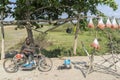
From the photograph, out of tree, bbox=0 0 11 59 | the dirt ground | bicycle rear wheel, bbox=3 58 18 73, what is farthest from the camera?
tree, bbox=0 0 11 59

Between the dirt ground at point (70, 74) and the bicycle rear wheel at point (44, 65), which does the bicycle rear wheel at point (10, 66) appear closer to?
the dirt ground at point (70, 74)

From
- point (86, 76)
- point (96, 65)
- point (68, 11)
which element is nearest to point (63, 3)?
point (68, 11)

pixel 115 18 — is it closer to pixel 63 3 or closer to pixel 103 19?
pixel 103 19

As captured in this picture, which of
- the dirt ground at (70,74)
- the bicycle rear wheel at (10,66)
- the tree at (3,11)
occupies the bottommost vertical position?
the dirt ground at (70,74)

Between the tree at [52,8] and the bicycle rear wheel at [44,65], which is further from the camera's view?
the tree at [52,8]

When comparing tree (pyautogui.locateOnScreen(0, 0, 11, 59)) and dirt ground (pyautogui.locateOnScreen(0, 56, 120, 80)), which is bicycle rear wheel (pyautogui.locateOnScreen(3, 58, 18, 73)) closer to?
dirt ground (pyautogui.locateOnScreen(0, 56, 120, 80))

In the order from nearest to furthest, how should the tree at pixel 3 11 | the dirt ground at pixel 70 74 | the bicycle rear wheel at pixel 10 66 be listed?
the dirt ground at pixel 70 74
the bicycle rear wheel at pixel 10 66
the tree at pixel 3 11

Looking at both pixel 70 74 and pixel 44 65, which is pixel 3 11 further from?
pixel 70 74

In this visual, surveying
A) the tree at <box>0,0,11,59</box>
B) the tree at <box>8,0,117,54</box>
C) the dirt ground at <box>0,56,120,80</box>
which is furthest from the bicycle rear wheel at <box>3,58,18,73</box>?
the tree at <box>8,0,117,54</box>

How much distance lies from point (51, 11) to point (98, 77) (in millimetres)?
5467

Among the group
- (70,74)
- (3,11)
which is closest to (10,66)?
(70,74)

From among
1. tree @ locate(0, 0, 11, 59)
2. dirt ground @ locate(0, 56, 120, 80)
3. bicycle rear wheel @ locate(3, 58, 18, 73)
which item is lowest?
dirt ground @ locate(0, 56, 120, 80)

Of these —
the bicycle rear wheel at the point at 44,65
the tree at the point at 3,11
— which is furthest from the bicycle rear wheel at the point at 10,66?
the tree at the point at 3,11

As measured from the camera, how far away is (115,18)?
10508mm
